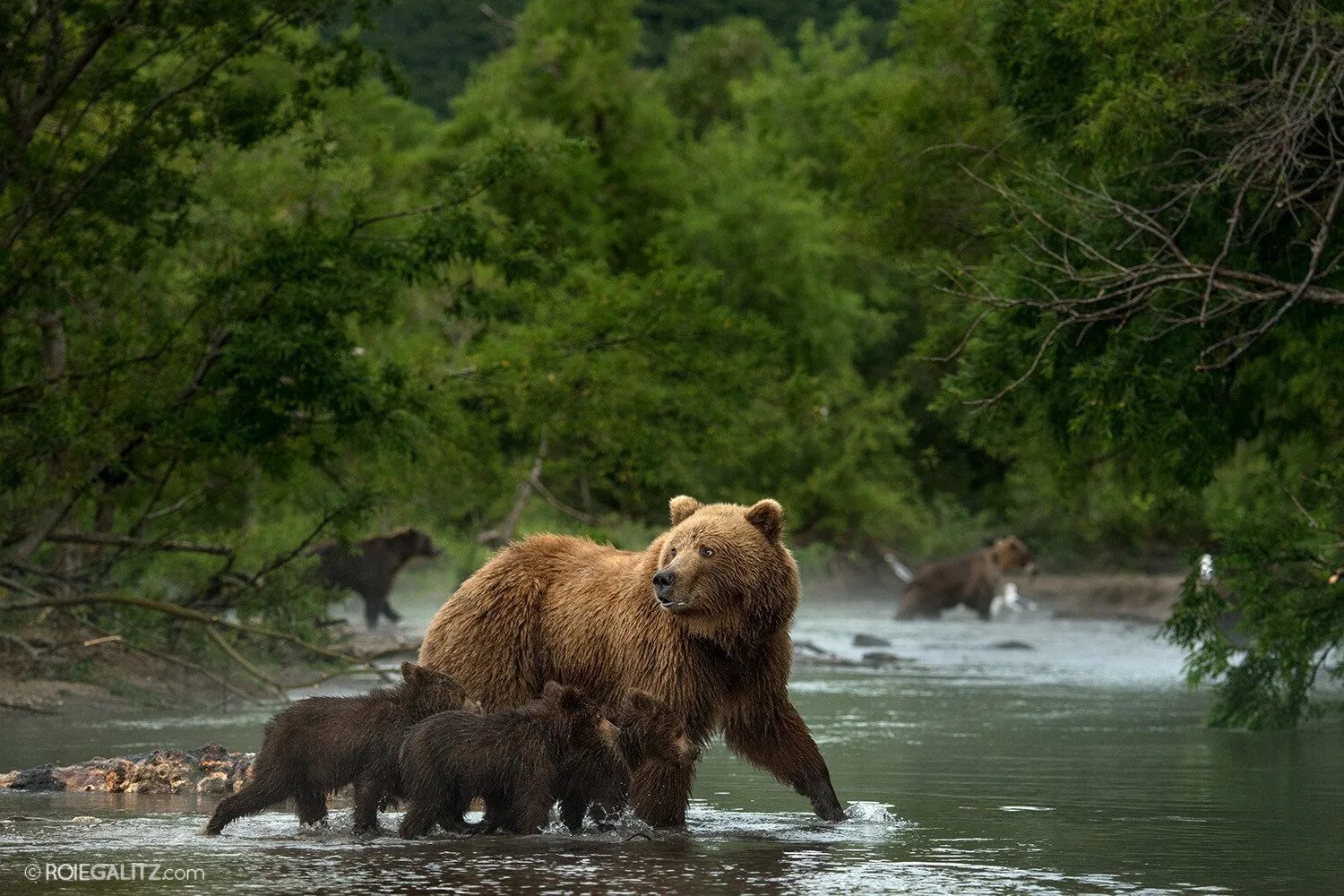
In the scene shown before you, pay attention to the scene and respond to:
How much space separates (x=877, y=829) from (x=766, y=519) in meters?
1.54

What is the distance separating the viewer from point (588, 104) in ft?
126

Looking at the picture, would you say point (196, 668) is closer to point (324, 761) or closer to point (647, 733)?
point (324, 761)

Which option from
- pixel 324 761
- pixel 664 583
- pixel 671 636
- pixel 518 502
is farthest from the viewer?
pixel 518 502

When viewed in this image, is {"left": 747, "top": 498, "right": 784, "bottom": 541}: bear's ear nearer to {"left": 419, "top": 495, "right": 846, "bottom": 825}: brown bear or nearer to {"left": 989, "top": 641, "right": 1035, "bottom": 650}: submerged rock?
{"left": 419, "top": 495, "right": 846, "bottom": 825}: brown bear

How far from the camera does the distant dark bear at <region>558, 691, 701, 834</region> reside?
8461mm

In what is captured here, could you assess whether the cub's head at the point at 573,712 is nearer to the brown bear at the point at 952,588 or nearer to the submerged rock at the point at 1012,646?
the submerged rock at the point at 1012,646

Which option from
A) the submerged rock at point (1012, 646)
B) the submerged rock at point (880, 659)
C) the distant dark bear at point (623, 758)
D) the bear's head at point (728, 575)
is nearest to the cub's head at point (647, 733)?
the distant dark bear at point (623, 758)

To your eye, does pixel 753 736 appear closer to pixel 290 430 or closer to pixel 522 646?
pixel 522 646

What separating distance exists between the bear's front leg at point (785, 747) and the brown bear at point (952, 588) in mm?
22548

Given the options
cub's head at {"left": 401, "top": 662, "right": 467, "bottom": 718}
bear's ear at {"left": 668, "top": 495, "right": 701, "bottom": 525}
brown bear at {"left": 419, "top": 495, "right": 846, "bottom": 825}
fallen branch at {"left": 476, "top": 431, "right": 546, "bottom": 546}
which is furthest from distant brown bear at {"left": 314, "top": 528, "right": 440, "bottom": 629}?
cub's head at {"left": 401, "top": 662, "right": 467, "bottom": 718}

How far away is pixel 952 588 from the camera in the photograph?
3142 centimetres

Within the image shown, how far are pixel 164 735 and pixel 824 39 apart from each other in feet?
148

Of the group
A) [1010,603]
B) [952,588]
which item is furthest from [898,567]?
[952,588]

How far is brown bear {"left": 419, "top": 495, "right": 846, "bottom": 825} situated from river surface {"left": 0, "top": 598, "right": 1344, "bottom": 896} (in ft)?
1.21
